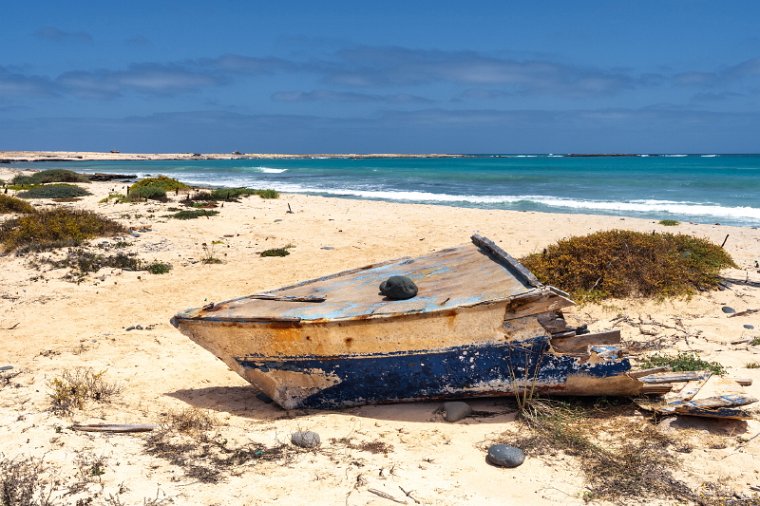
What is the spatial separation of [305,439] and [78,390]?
208cm

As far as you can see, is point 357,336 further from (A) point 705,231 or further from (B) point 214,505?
(A) point 705,231

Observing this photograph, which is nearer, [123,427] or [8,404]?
[123,427]

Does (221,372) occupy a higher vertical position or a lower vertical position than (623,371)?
lower

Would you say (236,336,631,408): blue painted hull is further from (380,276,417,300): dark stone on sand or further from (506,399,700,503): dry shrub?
(380,276,417,300): dark stone on sand

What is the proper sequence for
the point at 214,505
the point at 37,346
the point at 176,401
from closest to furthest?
1. the point at 214,505
2. the point at 176,401
3. the point at 37,346

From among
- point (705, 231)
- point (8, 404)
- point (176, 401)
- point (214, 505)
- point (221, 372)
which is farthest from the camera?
point (705, 231)

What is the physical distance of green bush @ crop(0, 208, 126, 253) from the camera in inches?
411

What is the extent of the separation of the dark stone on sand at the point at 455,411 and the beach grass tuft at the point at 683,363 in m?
2.01

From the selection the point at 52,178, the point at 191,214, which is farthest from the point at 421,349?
the point at 52,178

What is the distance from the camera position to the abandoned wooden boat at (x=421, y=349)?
4.42 metres

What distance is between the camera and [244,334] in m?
4.71

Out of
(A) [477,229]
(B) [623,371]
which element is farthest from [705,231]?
(B) [623,371]

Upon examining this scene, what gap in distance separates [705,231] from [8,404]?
588 inches

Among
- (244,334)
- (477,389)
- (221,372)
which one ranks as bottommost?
(221,372)
